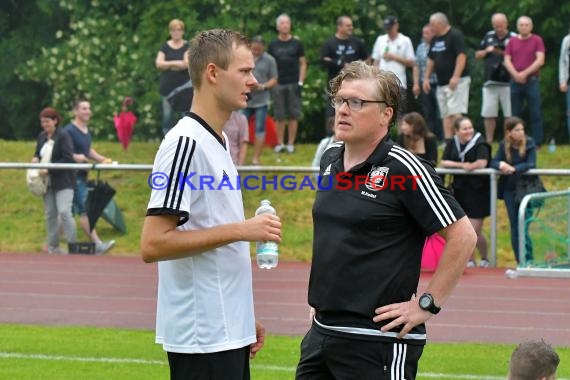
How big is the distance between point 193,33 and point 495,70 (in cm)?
950

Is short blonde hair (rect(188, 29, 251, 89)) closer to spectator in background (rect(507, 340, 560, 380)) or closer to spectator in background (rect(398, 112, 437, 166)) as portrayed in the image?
spectator in background (rect(507, 340, 560, 380))

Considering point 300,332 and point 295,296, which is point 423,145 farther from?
point 300,332

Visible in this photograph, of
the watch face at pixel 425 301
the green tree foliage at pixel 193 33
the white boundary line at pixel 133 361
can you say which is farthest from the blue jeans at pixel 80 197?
the watch face at pixel 425 301

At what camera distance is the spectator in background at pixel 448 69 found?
18.5 metres

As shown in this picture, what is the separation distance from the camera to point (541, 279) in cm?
1420

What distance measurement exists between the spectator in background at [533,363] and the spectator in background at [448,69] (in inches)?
525

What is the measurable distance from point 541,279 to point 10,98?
22000mm

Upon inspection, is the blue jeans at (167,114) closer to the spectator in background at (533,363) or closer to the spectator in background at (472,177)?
the spectator in background at (472,177)

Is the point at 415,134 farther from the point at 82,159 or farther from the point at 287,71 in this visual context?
the point at 287,71

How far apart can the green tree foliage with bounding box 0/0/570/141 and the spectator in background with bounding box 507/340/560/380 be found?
68.1 feet

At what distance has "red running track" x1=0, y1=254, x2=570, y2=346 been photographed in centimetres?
1131

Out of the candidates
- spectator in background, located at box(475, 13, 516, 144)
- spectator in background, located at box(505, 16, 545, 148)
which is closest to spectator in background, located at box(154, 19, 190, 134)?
spectator in background, located at box(475, 13, 516, 144)

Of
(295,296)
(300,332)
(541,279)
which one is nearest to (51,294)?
(295,296)

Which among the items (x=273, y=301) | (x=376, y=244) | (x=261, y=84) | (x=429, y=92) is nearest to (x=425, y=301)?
(x=376, y=244)
